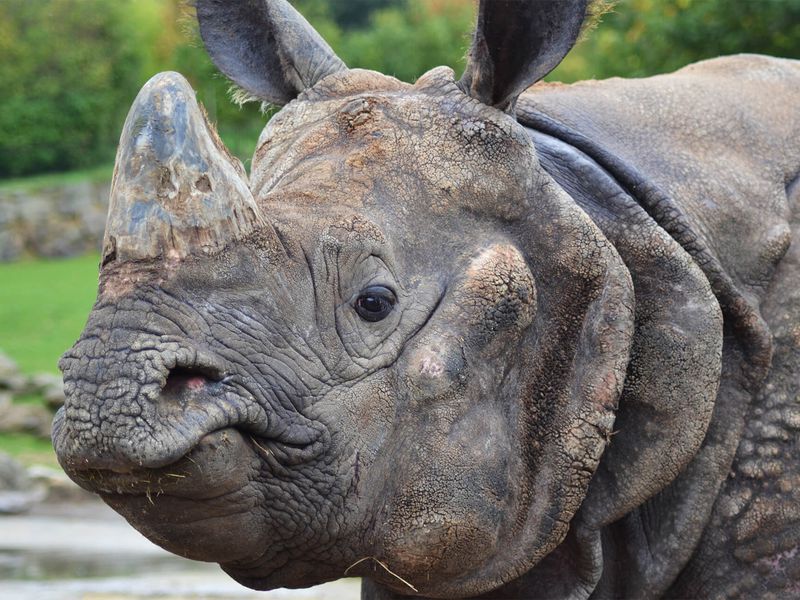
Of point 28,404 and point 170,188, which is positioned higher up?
point 170,188

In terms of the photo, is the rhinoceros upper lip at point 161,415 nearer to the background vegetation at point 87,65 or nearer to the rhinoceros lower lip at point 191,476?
the rhinoceros lower lip at point 191,476

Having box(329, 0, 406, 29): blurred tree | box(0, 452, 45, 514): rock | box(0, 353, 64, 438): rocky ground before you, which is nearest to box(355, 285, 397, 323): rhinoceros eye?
box(0, 452, 45, 514): rock

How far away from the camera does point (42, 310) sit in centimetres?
1866

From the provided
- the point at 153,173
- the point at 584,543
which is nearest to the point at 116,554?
the point at 584,543

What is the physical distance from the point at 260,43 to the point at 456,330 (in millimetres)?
1249

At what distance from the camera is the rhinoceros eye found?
309 cm

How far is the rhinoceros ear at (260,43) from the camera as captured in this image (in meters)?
3.88

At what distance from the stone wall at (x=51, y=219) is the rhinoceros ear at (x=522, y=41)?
24.3 meters

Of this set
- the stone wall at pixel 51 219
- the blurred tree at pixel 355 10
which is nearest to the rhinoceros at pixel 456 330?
the stone wall at pixel 51 219

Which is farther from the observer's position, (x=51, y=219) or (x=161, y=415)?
(x=51, y=219)

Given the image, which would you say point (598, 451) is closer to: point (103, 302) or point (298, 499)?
point (298, 499)

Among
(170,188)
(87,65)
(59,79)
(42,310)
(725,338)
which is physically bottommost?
(42,310)

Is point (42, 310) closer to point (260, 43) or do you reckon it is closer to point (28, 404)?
point (28, 404)

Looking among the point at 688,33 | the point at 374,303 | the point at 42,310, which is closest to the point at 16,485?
the point at 688,33
